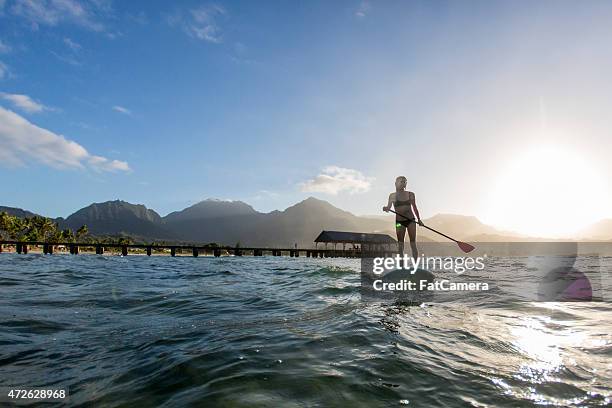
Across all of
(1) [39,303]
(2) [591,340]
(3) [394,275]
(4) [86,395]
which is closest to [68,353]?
(4) [86,395]

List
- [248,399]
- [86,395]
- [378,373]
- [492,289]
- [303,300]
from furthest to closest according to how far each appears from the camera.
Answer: [492,289] < [303,300] < [378,373] < [86,395] < [248,399]

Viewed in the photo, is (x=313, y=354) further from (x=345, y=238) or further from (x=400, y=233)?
(x=345, y=238)

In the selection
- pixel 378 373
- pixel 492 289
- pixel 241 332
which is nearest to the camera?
pixel 378 373

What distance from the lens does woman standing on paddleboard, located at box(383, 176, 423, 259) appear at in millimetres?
11070

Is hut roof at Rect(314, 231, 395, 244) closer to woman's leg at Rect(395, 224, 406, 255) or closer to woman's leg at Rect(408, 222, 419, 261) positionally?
woman's leg at Rect(395, 224, 406, 255)

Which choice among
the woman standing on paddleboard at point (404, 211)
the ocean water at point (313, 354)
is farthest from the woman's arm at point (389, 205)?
the ocean water at point (313, 354)

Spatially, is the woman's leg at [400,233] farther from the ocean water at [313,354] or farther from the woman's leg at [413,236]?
the ocean water at [313,354]

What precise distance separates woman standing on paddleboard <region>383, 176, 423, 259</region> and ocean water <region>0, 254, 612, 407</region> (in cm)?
399

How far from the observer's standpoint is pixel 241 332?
4.90 metres

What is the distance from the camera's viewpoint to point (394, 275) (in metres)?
10.4

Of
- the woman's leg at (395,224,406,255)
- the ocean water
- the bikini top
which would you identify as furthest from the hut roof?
the ocean water

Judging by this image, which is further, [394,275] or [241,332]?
[394,275]

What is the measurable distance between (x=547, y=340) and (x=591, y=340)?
1.97 ft

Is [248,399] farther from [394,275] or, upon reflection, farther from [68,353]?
[394,275]
